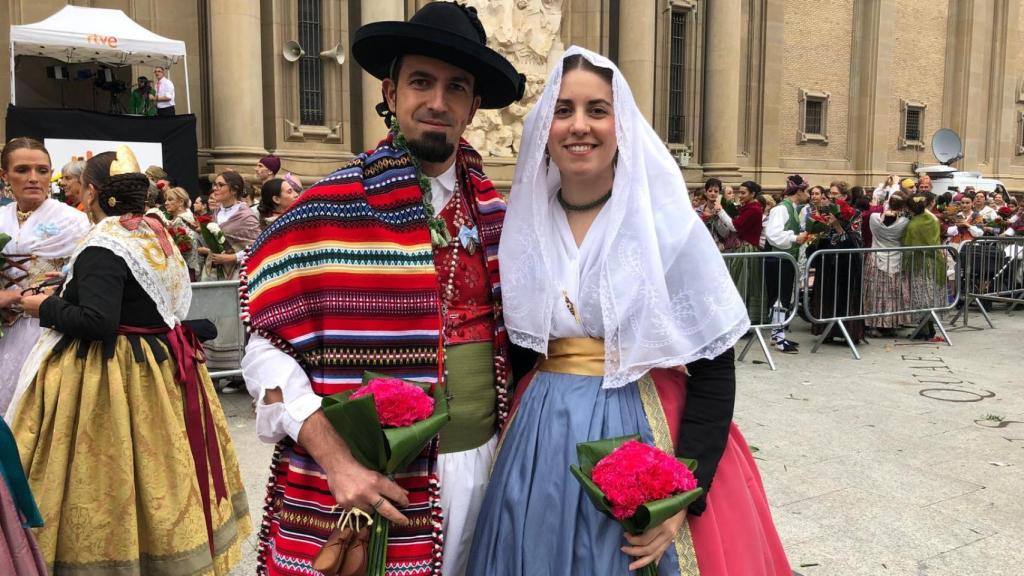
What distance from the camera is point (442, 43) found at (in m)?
2.16

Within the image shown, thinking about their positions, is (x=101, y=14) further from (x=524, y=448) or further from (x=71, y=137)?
(x=524, y=448)

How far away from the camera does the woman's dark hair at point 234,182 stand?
25.0 feet

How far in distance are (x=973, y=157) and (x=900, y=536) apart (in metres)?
24.7

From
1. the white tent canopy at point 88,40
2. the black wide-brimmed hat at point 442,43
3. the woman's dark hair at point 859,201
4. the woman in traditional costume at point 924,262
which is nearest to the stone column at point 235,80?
the white tent canopy at point 88,40

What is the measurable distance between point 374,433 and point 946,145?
25.2 meters

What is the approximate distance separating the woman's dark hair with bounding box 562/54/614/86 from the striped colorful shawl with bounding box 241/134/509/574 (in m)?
0.60

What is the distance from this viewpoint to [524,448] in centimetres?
230

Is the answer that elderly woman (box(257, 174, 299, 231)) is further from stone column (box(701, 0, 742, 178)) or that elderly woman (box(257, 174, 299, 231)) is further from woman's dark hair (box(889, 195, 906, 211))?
stone column (box(701, 0, 742, 178))

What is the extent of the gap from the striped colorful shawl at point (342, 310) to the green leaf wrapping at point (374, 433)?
21cm

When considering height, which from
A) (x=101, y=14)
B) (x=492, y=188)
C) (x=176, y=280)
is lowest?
(x=176, y=280)

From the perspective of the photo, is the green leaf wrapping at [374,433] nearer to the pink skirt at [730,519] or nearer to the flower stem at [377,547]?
the flower stem at [377,547]

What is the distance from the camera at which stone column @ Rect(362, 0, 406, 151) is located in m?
13.0

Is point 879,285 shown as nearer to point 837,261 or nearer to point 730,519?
point 837,261

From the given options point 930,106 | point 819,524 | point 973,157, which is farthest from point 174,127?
point 973,157
